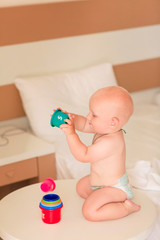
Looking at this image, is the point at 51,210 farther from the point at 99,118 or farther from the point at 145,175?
the point at 145,175

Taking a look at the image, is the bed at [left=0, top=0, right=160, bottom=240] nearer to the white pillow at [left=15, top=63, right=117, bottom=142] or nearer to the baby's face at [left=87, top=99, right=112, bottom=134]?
the white pillow at [left=15, top=63, right=117, bottom=142]

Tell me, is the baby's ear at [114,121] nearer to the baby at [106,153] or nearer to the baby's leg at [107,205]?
the baby at [106,153]

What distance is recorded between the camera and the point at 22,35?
8.17 ft

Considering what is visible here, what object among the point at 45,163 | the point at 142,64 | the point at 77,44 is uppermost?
the point at 77,44

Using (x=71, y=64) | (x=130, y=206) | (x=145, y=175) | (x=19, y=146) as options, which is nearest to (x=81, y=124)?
(x=130, y=206)

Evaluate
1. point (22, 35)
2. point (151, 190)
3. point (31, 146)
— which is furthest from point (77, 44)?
point (151, 190)

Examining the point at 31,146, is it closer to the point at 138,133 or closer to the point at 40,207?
the point at 138,133

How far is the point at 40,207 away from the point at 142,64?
1.95 metres

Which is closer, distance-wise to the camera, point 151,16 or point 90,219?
point 90,219

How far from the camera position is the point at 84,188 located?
59.3 inches

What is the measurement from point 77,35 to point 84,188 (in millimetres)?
1439

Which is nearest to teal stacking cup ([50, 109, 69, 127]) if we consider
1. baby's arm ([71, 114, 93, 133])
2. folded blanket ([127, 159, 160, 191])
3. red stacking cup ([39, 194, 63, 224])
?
baby's arm ([71, 114, 93, 133])

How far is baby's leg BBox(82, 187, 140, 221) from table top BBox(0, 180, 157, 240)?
19 millimetres

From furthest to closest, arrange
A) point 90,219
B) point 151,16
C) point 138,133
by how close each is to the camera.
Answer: point 151,16, point 138,133, point 90,219
